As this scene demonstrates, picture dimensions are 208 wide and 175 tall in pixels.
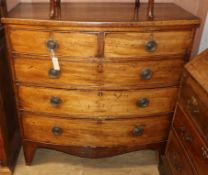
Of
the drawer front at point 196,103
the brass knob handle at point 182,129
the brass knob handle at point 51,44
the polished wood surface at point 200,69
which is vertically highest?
the brass knob handle at point 51,44

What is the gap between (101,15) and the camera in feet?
4.39

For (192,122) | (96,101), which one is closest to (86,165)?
(96,101)

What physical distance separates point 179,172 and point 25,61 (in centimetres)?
106

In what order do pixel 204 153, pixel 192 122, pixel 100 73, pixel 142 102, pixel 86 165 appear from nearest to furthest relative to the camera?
pixel 204 153, pixel 192 122, pixel 100 73, pixel 142 102, pixel 86 165

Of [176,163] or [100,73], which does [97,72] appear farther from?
[176,163]

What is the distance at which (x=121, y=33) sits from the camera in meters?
1.27

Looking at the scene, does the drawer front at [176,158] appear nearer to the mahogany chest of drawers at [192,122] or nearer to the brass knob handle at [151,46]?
the mahogany chest of drawers at [192,122]

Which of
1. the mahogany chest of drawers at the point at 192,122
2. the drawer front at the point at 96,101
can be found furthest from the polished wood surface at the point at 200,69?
the drawer front at the point at 96,101

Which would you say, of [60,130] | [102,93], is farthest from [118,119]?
[60,130]

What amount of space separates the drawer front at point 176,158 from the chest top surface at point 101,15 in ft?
2.22

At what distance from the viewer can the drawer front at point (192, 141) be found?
3.85ft

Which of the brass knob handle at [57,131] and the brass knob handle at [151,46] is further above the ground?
the brass knob handle at [151,46]

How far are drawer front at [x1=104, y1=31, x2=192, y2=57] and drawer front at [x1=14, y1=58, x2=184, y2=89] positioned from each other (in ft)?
0.19

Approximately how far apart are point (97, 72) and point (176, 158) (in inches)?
27.0
